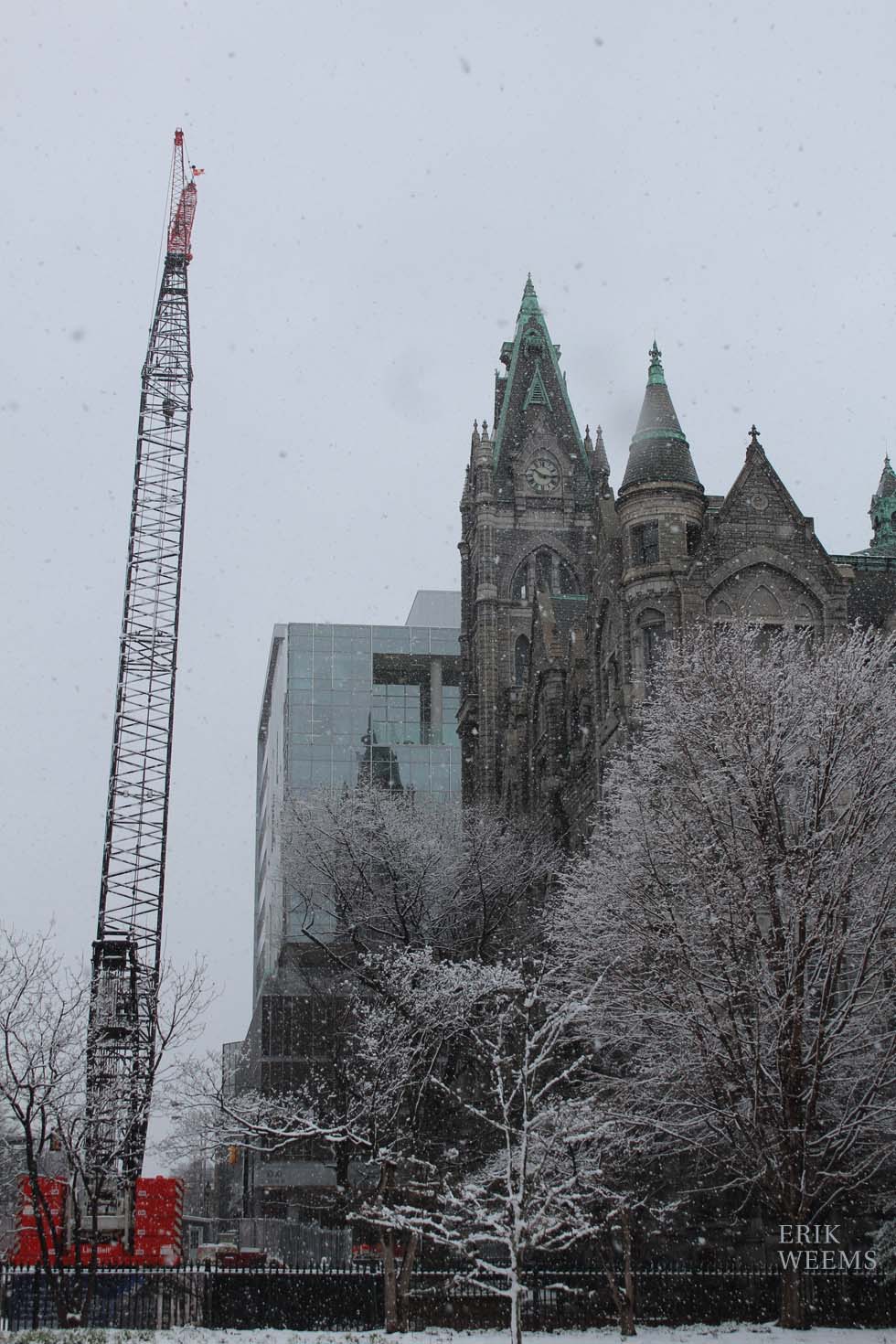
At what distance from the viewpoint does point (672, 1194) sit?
34625 mm

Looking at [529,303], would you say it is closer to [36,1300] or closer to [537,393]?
[537,393]

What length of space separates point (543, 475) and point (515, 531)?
4371 mm

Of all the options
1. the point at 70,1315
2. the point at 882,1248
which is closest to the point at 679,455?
the point at 882,1248

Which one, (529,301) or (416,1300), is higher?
(529,301)

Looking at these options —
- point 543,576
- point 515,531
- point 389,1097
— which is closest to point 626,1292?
point 389,1097

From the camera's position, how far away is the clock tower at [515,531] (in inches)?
2721

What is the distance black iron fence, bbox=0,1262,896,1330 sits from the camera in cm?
2767

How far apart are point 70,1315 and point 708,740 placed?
1539 cm

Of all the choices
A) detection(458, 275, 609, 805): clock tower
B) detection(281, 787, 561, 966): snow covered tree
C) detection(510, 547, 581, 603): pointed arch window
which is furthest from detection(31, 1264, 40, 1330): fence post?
detection(510, 547, 581, 603): pointed arch window

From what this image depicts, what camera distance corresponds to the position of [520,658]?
70375 millimetres

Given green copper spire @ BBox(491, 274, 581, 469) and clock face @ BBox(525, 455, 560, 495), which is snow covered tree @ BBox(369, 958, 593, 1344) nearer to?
clock face @ BBox(525, 455, 560, 495)

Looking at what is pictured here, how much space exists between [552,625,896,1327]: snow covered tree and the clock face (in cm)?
4743

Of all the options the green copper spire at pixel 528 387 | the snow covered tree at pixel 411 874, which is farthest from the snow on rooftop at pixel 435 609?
the snow covered tree at pixel 411 874

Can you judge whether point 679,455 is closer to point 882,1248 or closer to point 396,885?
point 396,885
